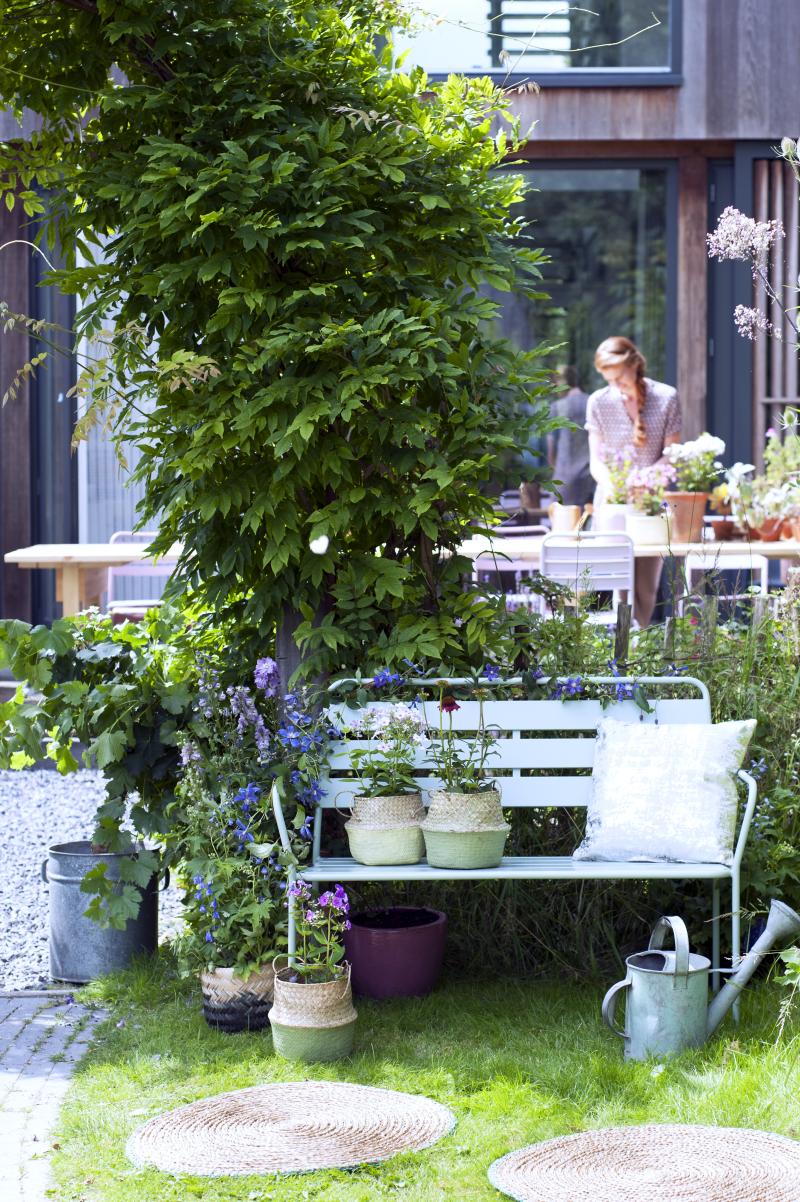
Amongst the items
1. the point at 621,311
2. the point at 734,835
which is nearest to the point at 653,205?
the point at 621,311

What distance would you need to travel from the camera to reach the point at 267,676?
3988mm

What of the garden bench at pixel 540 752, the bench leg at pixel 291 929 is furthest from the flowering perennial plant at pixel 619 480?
the bench leg at pixel 291 929

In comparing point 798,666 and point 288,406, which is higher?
point 288,406

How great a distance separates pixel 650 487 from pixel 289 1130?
4.20 metres

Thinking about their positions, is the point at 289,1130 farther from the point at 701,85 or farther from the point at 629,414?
the point at 701,85

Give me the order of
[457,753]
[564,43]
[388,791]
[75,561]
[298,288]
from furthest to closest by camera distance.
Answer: [564,43], [75,561], [298,288], [457,753], [388,791]

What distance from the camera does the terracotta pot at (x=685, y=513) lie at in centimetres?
655

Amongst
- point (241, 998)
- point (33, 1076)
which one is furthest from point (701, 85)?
point (33, 1076)

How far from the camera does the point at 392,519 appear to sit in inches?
164

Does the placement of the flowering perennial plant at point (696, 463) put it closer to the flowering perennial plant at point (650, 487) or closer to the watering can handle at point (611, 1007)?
the flowering perennial plant at point (650, 487)

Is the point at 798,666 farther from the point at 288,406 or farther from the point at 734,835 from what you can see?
the point at 288,406

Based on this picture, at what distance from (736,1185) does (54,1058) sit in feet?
5.70

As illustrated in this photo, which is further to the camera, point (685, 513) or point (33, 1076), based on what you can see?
point (685, 513)

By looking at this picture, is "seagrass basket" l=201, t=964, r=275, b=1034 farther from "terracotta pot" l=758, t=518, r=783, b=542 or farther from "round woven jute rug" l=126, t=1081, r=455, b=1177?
"terracotta pot" l=758, t=518, r=783, b=542
